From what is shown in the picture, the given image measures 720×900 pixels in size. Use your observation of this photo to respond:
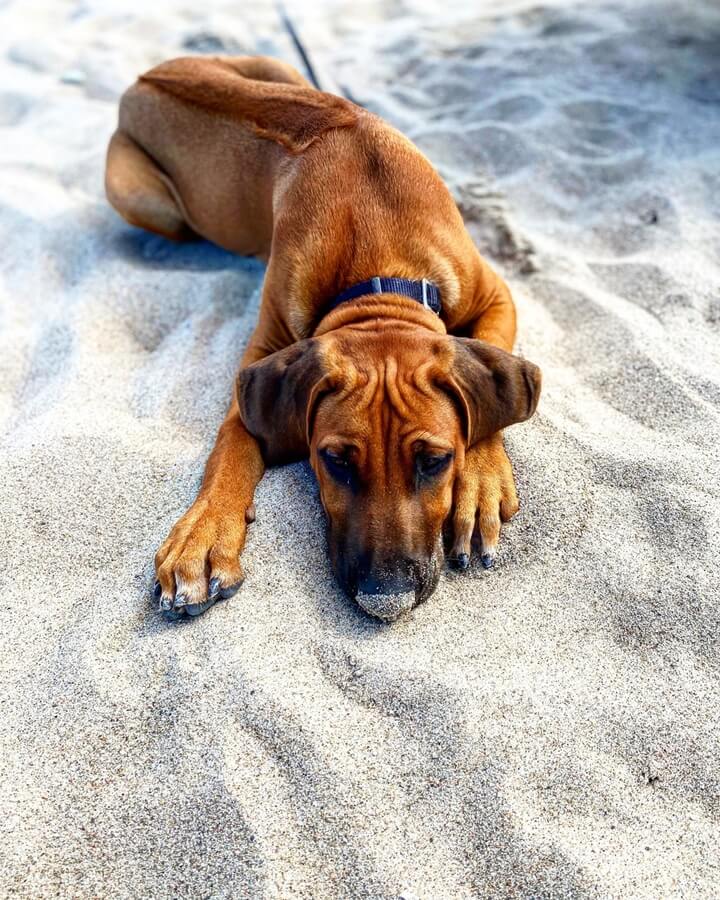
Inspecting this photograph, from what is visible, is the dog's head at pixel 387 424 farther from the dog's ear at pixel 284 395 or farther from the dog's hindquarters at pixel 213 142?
the dog's hindquarters at pixel 213 142

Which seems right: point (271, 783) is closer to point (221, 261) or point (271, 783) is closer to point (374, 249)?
point (374, 249)

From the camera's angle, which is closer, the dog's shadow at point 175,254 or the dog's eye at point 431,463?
the dog's eye at point 431,463

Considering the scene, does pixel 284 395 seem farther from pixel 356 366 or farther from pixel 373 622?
pixel 373 622

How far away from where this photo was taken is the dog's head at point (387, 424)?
2.73m

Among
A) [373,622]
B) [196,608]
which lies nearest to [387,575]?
[373,622]

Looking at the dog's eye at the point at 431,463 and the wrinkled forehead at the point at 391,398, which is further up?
the wrinkled forehead at the point at 391,398

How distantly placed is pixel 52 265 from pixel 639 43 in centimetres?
483

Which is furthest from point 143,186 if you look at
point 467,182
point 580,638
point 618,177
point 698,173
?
point 580,638

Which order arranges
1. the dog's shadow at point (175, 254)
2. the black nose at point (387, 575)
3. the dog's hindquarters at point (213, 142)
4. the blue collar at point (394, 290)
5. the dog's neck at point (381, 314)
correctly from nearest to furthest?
A: 1. the black nose at point (387, 575)
2. the dog's neck at point (381, 314)
3. the blue collar at point (394, 290)
4. the dog's hindquarters at point (213, 142)
5. the dog's shadow at point (175, 254)

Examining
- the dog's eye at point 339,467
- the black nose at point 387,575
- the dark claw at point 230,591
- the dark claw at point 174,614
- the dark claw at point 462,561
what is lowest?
the dark claw at point 174,614

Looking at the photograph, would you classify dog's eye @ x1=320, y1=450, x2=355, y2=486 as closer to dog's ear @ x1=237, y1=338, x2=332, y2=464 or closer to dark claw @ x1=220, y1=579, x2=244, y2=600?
dog's ear @ x1=237, y1=338, x2=332, y2=464

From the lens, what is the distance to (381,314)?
3.31 meters

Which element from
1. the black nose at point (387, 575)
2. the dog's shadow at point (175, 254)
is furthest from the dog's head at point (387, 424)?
the dog's shadow at point (175, 254)

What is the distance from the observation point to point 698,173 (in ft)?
17.1
